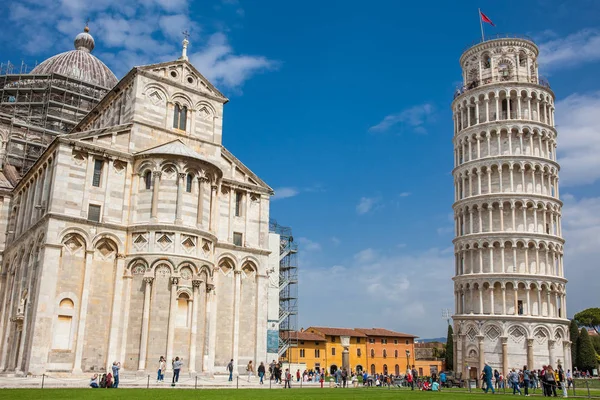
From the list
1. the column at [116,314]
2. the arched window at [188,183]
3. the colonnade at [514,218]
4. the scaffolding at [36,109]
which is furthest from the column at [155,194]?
the colonnade at [514,218]

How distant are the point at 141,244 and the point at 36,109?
24.4m

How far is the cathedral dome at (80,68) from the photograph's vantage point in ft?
167

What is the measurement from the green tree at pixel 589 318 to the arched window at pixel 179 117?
86104 mm

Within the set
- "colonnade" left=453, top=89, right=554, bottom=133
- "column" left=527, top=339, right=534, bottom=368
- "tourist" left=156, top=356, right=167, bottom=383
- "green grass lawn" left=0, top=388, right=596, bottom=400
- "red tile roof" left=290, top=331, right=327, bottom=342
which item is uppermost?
"colonnade" left=453, top=89, right=554, bottom=133

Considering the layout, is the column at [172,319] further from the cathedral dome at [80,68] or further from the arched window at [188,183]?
the cathedral dome at [80,68]

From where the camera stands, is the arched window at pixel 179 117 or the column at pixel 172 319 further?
the arched window at pixel 179 117

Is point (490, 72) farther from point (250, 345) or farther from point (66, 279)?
point (66, 279)

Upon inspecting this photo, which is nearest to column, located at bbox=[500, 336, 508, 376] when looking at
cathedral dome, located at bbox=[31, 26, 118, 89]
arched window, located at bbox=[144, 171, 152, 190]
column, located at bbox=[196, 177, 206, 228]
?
column, located at bbox=[196, 177, 206, 228]

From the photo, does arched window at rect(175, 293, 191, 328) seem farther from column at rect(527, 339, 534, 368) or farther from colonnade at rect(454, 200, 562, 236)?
column at rect(527, 339, 534, 368)

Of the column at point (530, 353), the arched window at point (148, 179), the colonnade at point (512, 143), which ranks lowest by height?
the column at point (530, 353)

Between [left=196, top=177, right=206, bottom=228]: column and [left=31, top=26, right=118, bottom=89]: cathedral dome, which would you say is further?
[left=31, top=26, right=118, bottom=89]: cathedral dome

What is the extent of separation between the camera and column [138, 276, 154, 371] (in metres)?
28.1

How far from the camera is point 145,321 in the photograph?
93.5ft

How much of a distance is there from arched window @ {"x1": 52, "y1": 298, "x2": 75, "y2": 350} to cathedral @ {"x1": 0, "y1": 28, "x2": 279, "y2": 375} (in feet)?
0.16
